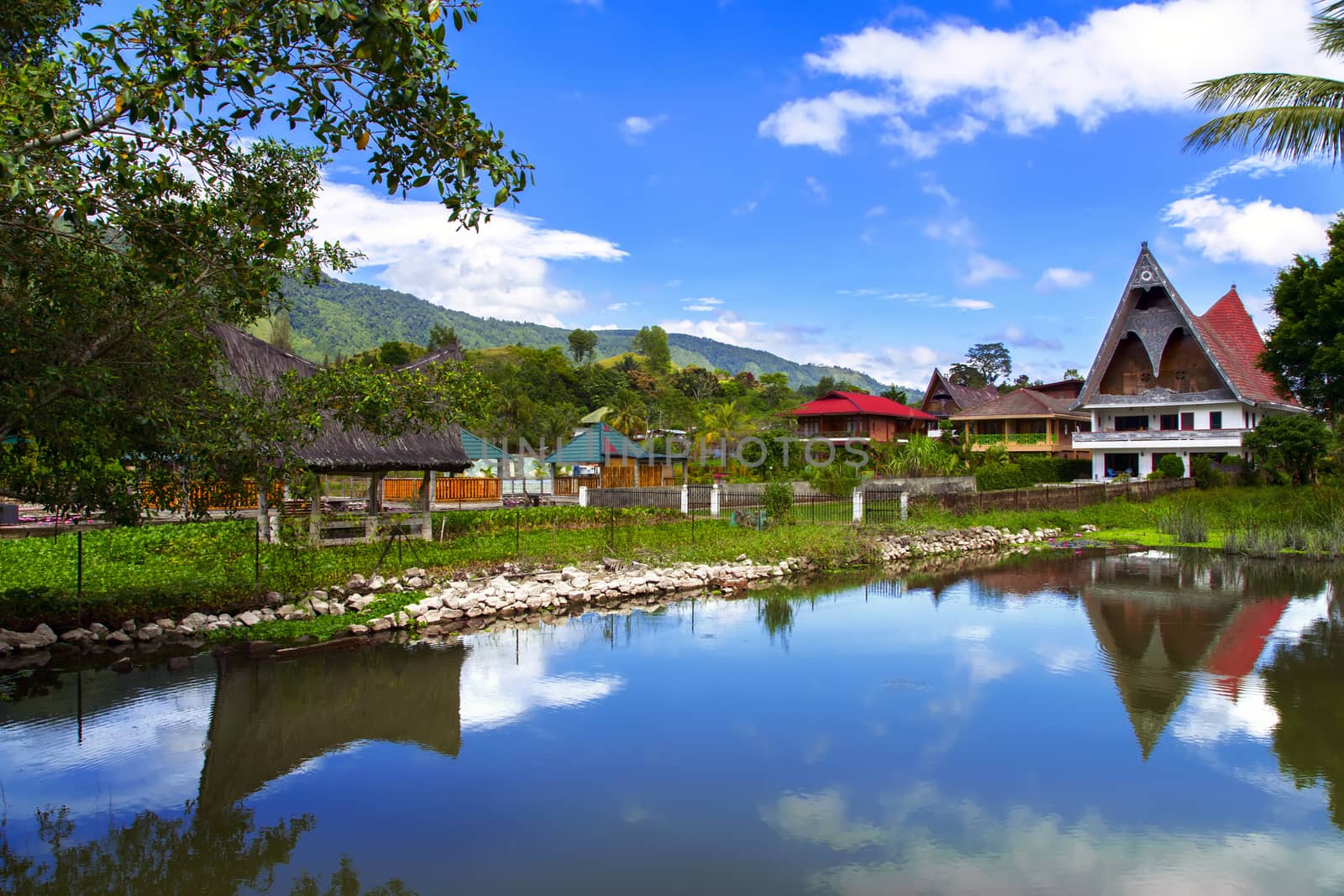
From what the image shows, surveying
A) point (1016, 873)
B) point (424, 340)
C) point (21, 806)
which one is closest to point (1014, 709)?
point (1016, 873)

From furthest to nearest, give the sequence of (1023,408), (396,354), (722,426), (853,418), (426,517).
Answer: (396,354) < (853,418) < (1023,408) < (722,426) < (426,517)

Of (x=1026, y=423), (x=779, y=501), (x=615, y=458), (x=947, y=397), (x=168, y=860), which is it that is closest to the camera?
(x=168, y=860)

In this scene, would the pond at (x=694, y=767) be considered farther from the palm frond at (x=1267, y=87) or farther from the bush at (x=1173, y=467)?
the bush at (x=1173, y=467)

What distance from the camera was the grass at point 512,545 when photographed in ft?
36.0

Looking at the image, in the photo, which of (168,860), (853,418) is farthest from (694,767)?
(853,418)

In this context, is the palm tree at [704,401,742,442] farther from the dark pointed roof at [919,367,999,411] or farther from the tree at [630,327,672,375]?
the tree at [630,327,672,375]

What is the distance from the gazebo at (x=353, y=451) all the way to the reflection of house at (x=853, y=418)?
31.7 meters

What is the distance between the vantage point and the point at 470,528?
19969 mm

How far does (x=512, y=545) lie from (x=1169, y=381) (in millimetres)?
32511

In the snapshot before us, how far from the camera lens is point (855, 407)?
4950cm

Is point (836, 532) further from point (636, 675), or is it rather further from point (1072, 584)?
point (636, 675)

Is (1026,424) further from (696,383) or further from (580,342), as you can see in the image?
(580,342)

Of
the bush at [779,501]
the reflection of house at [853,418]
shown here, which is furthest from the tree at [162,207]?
the reflection of house at [853,418]

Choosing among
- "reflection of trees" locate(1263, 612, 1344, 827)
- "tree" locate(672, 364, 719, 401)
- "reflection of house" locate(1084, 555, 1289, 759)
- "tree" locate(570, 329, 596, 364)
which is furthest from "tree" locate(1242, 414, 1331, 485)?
"tree" locate(570, 329, 596, 364)
